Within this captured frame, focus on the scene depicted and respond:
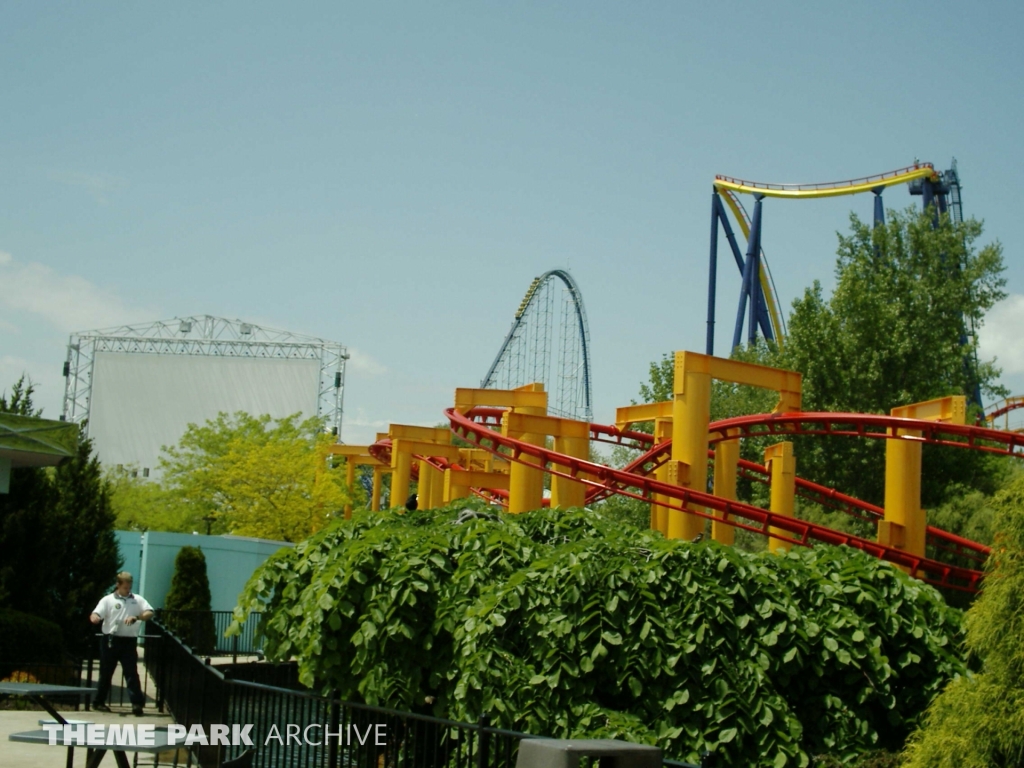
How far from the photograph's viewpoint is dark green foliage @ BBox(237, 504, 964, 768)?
905cm

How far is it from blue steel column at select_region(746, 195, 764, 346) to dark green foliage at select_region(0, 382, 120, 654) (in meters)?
32.5

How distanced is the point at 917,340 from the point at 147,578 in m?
22.8

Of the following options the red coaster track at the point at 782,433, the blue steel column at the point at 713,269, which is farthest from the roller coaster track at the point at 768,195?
the red coaster track at the point at 782,433

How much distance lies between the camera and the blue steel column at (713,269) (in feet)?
161

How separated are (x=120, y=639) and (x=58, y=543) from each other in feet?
22.4

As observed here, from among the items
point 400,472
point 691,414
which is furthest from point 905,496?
point 400,472

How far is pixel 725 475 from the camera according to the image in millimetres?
22859

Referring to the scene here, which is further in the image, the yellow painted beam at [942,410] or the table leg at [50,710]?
the yellow painted beam at [942,410]

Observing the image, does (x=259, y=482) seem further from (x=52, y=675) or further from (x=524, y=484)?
(x=52, y=675)

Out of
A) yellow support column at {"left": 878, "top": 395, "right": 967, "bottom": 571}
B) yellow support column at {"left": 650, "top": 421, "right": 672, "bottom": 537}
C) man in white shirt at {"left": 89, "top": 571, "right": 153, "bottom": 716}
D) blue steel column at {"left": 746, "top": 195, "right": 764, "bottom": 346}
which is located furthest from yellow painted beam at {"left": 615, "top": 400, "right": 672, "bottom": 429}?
blue steel column at {"left": 746, "top": 195, "right": 764, "bottom": 346}

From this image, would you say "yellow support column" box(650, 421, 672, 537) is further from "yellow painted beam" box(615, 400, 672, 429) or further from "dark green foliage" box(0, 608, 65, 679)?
"dark green foliage" box(0, 608, 65, 679)

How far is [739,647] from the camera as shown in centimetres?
945

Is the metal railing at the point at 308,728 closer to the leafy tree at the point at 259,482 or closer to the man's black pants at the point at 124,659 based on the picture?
the man's black pants at the point at 124,659

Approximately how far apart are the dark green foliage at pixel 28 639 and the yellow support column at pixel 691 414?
9.35 meters
